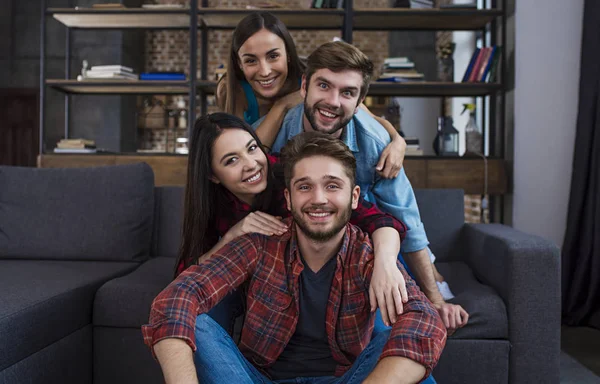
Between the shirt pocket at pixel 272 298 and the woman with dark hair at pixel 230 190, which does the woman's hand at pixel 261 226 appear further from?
the shirt pocket at pixel 272 298

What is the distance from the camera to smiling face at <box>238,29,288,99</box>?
1888 millimetres

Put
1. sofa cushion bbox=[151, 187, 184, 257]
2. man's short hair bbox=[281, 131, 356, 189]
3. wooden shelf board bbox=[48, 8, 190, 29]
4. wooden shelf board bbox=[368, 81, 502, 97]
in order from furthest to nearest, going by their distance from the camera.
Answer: wooden shelf board bbox=[48, 8, 190, 29] < wooden shelf board bbox=[368, 81, 502, 97] < sofa cushion bbox=[151, 187, 184, 257] < man's short hair bbox=[281, 131, 356, 189]

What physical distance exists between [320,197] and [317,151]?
0.13 metres

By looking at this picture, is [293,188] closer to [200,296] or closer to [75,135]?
[200,296]

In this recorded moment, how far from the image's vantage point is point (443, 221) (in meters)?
2.36

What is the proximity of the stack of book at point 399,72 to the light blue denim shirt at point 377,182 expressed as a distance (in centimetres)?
197

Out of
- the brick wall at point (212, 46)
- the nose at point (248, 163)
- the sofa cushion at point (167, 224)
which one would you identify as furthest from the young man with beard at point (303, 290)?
the brick wall at point (212, 46)

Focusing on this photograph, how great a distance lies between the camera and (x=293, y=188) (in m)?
1.34

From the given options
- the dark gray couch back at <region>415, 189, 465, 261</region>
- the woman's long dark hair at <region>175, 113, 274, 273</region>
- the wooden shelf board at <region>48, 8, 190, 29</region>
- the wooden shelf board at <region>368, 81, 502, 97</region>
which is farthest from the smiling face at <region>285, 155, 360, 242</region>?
the wooden shelf board at <region>48, 8, 190, 29</region>

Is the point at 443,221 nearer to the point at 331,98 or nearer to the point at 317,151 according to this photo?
the point at 331,98

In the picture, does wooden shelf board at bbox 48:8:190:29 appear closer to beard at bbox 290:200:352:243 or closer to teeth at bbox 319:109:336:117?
teeth at bbox 319:109:336:117

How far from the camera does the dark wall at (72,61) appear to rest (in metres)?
5.95

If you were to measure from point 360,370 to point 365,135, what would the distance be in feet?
2.68

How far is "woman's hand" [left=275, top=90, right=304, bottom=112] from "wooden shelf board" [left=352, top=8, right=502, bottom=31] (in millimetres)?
1831
